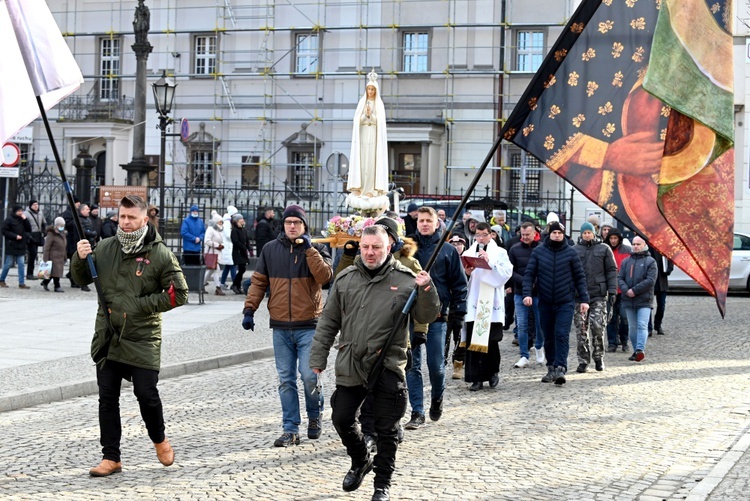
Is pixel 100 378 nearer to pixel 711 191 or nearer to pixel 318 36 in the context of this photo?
pixel 711 191

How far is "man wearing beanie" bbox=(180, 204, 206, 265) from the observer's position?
2453 centimetres

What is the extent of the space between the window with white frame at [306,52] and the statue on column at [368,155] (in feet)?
77.6

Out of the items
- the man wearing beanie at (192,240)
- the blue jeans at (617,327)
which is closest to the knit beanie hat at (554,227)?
the blue jeans at (617,327)

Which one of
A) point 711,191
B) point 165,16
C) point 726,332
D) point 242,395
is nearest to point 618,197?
point 711,191

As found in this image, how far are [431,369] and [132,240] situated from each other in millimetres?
3277

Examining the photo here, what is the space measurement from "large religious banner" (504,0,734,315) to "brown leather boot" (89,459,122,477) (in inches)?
135

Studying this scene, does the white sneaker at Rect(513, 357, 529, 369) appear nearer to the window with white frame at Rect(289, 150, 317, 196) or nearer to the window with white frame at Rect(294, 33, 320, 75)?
the window with white frame at Rect(289, 150, 317, 196)

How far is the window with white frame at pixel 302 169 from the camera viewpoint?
145ft

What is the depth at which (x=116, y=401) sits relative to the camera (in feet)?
27.8

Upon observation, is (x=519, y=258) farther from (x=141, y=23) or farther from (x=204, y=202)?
(x=141, y=23)

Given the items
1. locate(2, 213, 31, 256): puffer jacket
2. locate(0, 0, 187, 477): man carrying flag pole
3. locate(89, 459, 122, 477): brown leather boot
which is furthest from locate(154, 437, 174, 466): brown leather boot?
locate(2, 213, 31, 256): puffer jacket

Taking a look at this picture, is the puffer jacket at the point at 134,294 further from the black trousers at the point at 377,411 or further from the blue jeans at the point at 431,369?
the blue jeans at the point at 431,369

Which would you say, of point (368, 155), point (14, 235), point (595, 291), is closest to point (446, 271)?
point (595, 291)

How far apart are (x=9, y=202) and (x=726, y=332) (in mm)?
18126
